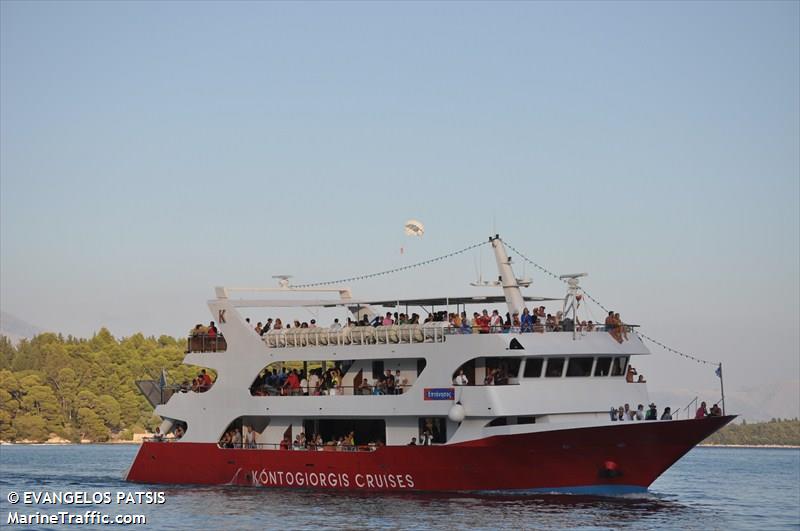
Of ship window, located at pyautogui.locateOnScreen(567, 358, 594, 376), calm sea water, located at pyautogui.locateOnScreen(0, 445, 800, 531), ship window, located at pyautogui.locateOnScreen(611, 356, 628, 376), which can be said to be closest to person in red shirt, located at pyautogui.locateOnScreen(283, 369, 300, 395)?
Result: calm sea water, located at pyautogui.locateOnScreen(0, 445, 800, 531)

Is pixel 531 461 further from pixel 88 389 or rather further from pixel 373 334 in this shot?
pixel 88 389

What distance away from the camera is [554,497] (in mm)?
35438

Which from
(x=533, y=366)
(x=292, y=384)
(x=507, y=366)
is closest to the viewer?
(x=533, y=366)

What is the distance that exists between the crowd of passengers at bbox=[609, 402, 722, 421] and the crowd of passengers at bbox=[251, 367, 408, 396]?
19.6 feet

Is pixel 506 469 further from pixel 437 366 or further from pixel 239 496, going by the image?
pixel 239 496

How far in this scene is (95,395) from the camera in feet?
352

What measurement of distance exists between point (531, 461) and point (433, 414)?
10.2 ft

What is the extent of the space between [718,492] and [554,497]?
10136 millimetres

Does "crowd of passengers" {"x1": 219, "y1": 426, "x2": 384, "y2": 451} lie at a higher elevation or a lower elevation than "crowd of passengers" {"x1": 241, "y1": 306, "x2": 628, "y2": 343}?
lower

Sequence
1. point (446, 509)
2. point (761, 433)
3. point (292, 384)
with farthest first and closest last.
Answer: point (761, 433) < point (292, 384) < point (446, 509)

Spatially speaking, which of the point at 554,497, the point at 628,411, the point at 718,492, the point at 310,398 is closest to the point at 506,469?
the point at 554,497

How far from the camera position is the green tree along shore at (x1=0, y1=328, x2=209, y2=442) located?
101375mm

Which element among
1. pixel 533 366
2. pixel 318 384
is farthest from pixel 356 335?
pixel 533 366

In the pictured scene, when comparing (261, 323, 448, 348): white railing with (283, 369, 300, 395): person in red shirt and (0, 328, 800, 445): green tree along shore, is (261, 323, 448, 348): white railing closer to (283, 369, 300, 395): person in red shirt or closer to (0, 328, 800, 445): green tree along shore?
(283, 369, 300, 395): person in red shirt
